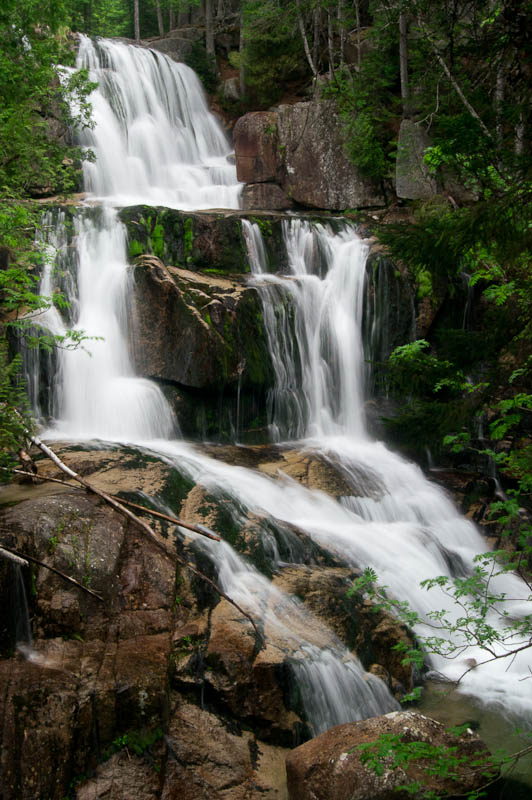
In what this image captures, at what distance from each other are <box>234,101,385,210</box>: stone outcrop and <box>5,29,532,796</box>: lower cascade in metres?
1.25

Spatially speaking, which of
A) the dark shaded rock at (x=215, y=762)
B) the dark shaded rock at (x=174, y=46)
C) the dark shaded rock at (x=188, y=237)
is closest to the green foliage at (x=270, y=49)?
the dark shaded rock at (x=174, y=46)

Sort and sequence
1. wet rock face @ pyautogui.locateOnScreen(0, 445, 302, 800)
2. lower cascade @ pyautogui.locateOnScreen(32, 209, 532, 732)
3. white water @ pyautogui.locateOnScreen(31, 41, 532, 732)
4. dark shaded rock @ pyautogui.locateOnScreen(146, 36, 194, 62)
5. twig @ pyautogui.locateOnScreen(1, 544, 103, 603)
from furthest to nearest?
dark shaded rock @ pyautogui.locateOnScreen(146, 36, 194, 62), lower cascade @ pyautogui.locateOnScreen(32, 209, 532, 732), white water @ pyautogui.locateOnScreen(31, 41, 532, 732), twig @ pyautogui.locateOnScreen(1, 544, 103, 603), wet rock face @ pyautogui.locateOnScreen(0, 445, 302, 800)

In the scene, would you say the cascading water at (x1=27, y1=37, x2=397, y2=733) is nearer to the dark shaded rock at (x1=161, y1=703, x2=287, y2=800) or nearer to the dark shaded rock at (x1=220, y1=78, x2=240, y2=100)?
the dark shaded rock at (x1=161, y1=703, x2=287, y2=800)

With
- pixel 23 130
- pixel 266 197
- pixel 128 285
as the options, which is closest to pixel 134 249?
pixel 128 285

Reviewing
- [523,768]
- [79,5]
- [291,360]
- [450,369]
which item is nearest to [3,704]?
[450,369]

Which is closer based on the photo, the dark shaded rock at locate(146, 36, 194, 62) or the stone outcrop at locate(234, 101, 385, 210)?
the stone outcrop at locate(234, 101, 385, 210)

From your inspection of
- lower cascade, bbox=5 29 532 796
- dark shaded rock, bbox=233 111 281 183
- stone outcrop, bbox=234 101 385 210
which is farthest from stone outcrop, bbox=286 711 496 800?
dark shaded rock, bbox=233 111 281 183

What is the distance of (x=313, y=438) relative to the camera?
11492 millimetres

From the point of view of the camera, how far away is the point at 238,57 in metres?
20.8

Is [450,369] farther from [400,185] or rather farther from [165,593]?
[400,185]

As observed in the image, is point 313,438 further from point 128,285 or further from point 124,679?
point 124,679

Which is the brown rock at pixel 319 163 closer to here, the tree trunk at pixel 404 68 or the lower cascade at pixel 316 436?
the tree trunk at pixel 404 68

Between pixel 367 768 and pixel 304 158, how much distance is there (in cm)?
1516

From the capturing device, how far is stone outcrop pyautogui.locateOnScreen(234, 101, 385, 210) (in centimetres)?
1597
